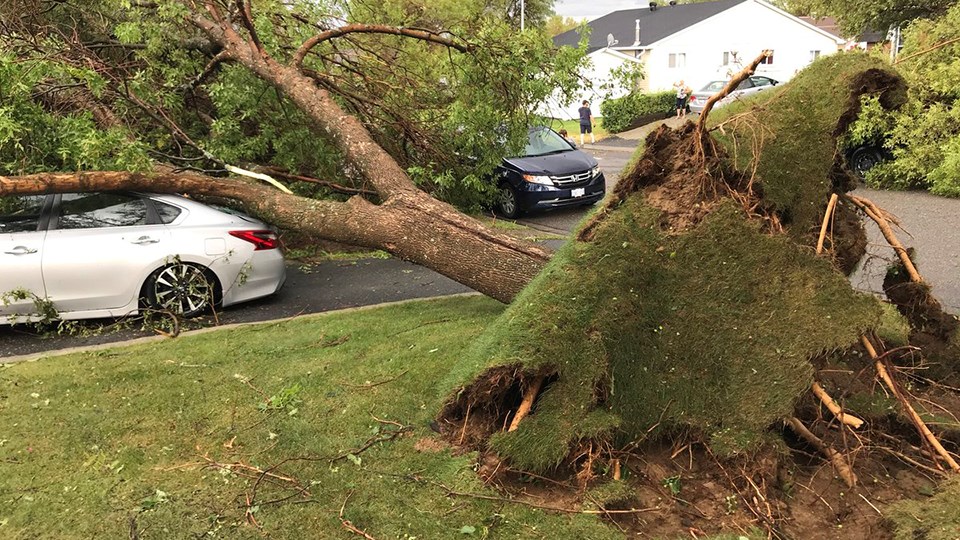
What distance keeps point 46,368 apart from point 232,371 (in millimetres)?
1545

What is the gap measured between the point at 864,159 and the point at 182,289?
41.0 ft

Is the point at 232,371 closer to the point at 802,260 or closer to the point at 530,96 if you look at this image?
the point at 802,260

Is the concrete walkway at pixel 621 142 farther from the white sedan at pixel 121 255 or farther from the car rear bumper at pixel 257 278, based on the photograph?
the white sedan at pixel 121 255

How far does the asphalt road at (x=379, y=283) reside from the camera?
6164 mm

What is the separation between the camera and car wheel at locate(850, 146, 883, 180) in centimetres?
1274

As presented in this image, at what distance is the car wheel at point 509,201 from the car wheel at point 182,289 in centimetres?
647

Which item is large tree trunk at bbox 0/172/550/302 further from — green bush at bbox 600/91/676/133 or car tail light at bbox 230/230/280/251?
green bush at bbox 600/91/676/133

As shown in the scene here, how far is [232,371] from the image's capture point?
5047mm

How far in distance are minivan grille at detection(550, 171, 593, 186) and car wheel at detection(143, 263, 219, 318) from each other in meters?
6.94

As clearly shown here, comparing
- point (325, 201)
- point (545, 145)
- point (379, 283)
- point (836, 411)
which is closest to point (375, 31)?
point (325, 201)

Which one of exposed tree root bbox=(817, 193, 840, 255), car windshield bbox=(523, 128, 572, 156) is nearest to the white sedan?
exposed tree root bbox=(817, 193, 840, 255)

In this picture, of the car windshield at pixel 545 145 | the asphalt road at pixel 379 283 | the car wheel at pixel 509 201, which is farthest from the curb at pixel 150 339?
the car windshield at pixel 545 145

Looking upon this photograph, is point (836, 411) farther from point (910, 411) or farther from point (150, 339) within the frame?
point (150, 339)

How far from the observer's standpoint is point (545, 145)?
43.7 feet
